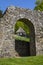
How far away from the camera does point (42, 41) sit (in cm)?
1886

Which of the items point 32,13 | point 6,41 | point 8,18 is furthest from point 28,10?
point 6,41

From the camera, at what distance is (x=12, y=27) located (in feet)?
59.9

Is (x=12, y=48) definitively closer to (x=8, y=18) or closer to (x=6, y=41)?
(x=6, y=41)

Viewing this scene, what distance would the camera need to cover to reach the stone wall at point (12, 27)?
17719 millimetres

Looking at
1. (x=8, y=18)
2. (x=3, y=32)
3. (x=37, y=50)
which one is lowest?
(x=37, y=50)

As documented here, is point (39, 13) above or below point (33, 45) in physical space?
above

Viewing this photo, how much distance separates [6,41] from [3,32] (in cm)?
74

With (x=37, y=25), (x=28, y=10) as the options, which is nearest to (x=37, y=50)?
(x=37, y=25)

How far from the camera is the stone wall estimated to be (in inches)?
698

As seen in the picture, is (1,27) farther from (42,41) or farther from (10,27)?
(42,41)

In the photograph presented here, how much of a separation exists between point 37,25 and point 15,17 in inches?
80.7

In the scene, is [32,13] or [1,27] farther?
[32,13]

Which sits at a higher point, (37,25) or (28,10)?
(28,10)

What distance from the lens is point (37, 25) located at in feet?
62.8
